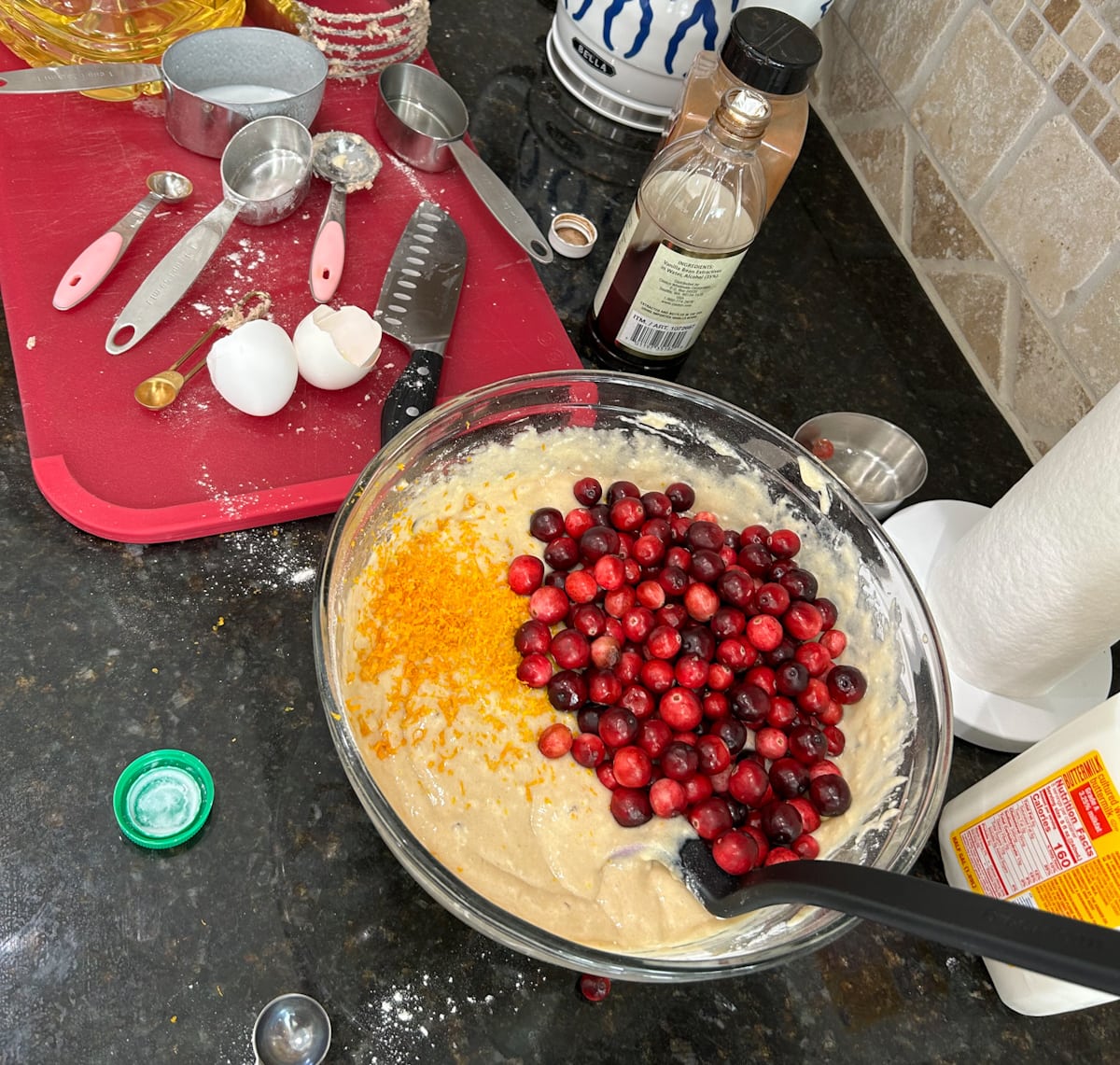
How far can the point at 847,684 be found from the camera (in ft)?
3.39

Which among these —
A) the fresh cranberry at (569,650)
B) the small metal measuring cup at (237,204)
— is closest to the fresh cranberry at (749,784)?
the fresh cranberry at (569,650)

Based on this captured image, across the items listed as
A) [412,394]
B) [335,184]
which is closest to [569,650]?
[412,394]

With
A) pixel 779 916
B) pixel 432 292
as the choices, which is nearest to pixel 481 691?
pixel 779 916

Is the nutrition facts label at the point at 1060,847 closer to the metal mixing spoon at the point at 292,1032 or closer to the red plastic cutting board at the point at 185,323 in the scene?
the metal mixing spoon at the point at 292,1032

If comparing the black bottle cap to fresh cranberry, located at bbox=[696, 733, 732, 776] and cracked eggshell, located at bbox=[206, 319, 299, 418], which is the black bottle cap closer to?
cracked eggshell, located at bbox=[206, 319, 299, 418]

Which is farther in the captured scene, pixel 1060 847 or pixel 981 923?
pixel 1060 847

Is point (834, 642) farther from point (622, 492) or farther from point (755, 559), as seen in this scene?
point (622, 492)

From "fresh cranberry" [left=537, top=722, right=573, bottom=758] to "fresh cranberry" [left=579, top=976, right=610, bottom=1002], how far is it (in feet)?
0.71

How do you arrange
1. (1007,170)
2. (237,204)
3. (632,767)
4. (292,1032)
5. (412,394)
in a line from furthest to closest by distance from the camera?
(1007,170)
(237,204)
(412,394)
(632,767)
(292,1032)

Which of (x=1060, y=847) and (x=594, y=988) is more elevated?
(x=1060, y=847)

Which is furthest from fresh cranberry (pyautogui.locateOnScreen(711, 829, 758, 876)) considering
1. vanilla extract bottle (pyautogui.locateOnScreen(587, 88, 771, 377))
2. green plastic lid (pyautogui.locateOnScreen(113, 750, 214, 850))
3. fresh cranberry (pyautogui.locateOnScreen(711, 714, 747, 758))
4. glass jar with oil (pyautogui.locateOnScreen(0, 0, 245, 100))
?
glass jar with oil (pyautogui.locateOnScreen(0, 0, 245, 100))

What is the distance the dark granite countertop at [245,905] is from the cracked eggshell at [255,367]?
6.5 inches

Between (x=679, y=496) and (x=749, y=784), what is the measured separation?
0.37 meters

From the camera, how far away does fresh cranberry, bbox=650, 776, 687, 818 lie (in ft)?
3.07
